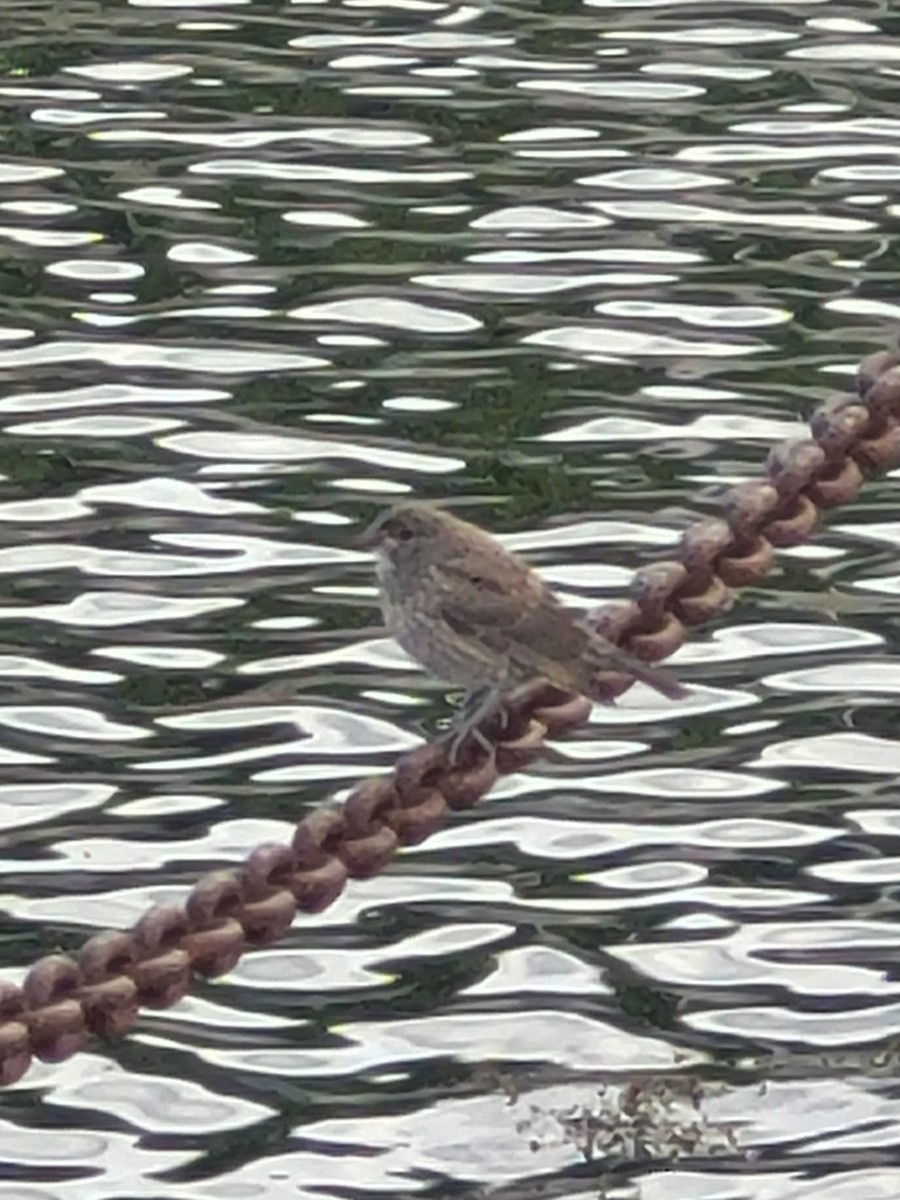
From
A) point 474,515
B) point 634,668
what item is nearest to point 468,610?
point 634,668

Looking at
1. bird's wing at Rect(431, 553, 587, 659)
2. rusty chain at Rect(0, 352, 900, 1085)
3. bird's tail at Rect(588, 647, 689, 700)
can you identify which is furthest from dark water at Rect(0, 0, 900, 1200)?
rusty chain at Rect(0, 352, 900, 1085)

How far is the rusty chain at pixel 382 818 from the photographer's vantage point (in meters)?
5.11

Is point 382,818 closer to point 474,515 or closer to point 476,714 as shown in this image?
point 476,714

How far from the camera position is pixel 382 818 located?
17.5ft

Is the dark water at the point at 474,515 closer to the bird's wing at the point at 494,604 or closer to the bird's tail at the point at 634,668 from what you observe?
the bird's wing at the point at 494,604

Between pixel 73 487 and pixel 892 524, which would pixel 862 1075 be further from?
pixel 73 487

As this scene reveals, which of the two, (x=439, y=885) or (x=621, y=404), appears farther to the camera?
(x=621, y=404)

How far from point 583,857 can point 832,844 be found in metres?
0.64

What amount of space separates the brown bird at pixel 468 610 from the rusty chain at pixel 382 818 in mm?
806

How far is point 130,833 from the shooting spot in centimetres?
1002

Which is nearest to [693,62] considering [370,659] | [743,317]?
[743,317]

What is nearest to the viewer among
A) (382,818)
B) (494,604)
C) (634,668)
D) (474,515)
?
(382,818)

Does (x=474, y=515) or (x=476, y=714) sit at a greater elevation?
(x=476, y=714)

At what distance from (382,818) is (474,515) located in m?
7.02
